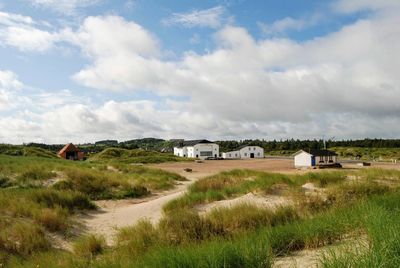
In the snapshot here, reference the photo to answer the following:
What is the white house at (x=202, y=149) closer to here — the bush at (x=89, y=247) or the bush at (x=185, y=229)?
the bush at (x=185, y=229)

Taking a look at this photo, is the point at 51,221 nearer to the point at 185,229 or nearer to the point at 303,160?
the point at 185,229

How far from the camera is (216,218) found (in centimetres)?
931

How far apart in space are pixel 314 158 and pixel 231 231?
166 ft

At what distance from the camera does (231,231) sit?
863cm

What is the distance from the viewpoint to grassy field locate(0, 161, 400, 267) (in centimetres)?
471

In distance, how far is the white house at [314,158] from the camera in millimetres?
55719

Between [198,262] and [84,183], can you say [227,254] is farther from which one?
[84,183]

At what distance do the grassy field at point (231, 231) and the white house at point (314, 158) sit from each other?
40.4 m

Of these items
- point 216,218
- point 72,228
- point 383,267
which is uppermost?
point 383,267

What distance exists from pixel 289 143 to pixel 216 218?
135708 millimetres

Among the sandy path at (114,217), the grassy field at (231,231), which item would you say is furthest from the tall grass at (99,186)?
the grassy field at (231,231)

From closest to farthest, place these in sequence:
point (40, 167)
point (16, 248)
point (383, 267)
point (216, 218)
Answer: point (383, 267) < point (16, 248) < point (216, 218) < point (40, 167)

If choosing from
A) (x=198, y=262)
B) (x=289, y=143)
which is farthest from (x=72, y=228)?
(x=289, y=143)

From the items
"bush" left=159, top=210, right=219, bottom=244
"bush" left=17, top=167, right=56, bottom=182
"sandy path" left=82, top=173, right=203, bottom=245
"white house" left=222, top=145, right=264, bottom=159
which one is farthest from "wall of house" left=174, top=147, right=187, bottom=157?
"bush" left=159, top=210, right=219, bottom=244
